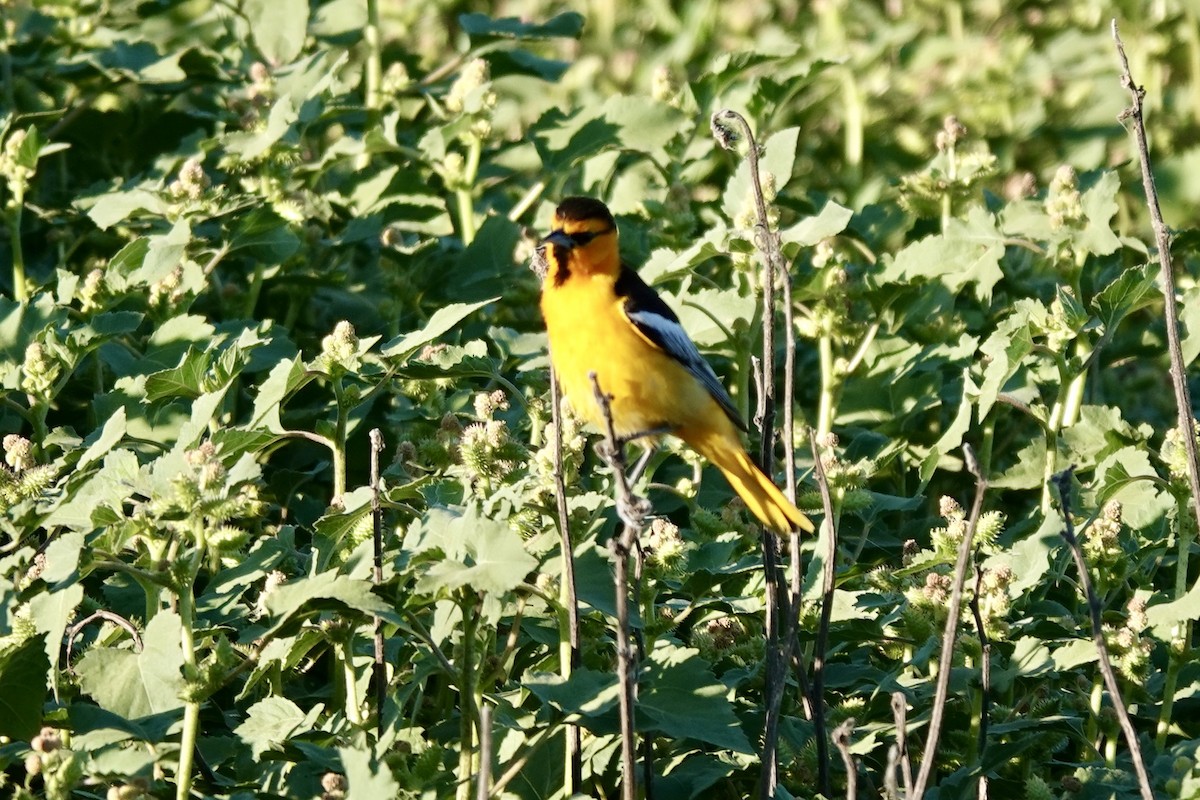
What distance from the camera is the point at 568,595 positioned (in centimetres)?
328

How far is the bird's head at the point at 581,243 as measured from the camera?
4426 mm

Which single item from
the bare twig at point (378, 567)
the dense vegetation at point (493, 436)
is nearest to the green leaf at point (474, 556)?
the dense vegetation at point (493, 436)

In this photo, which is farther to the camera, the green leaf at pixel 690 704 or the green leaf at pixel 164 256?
the green leaf at pixel 164 256

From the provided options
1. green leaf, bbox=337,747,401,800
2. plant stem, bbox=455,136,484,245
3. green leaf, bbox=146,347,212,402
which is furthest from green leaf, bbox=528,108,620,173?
green leaf, bbox=337,747,401,800

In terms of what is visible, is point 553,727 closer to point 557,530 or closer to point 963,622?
point 557,530

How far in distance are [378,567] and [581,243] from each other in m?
1.36

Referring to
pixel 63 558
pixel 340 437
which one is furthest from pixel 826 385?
pixel 63 558

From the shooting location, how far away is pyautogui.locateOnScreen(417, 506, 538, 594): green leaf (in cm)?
295

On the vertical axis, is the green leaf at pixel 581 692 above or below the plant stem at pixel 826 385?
below

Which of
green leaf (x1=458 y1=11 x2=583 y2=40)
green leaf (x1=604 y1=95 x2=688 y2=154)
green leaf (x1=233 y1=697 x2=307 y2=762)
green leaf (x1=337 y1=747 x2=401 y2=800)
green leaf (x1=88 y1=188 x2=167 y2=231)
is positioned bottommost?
green leaf (x1=233 y1=697 x2=307 y2=762)

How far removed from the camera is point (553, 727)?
325cm

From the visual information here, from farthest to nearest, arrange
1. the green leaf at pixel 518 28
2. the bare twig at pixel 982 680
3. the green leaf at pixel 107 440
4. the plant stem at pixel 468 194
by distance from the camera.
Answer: the green leaf at pixel 518 28 → the plant stem at pixel 468 194 → the green leaf at pixel 107 440 → the bare twig at pixel 982 680

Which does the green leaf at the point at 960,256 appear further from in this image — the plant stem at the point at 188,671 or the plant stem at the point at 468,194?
the plant stem at the point at 188,671

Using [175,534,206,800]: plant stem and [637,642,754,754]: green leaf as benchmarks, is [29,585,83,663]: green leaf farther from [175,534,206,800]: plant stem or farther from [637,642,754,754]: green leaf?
[637,642,754,754]: green leaf
